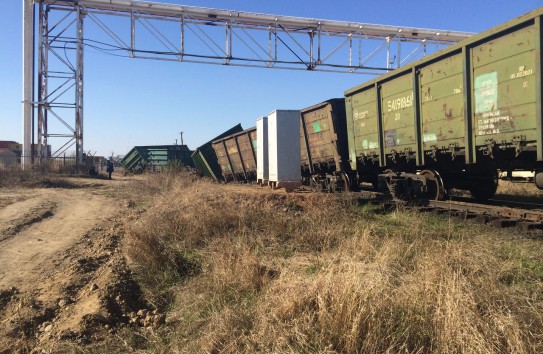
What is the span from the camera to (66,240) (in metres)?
7.99

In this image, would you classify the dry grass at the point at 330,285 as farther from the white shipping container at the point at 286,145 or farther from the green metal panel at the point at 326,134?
the green metal panel at the point at 326,134

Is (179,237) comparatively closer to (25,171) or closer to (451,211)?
(451,211)

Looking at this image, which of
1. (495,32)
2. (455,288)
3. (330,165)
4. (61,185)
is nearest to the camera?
(455,288)

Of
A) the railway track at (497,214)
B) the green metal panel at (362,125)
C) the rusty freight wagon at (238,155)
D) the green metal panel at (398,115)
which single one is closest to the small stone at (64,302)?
the railway track at (497,214)

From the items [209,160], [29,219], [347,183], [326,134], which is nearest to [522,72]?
[347,183]

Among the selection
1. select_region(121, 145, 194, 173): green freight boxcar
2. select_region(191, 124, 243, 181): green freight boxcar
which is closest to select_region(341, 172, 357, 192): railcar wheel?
select_region(191, 124, 243, 181): green freight boxcar

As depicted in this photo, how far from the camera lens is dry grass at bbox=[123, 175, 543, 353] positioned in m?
2.92

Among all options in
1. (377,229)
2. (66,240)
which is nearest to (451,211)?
(377,229)

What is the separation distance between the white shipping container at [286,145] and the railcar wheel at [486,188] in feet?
16.7

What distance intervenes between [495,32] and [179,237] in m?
6.70

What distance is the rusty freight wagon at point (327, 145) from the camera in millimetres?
13453

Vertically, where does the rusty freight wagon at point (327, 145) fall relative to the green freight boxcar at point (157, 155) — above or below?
below

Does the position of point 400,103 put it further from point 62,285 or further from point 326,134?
point 62,285

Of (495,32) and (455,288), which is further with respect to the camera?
(495,32)
